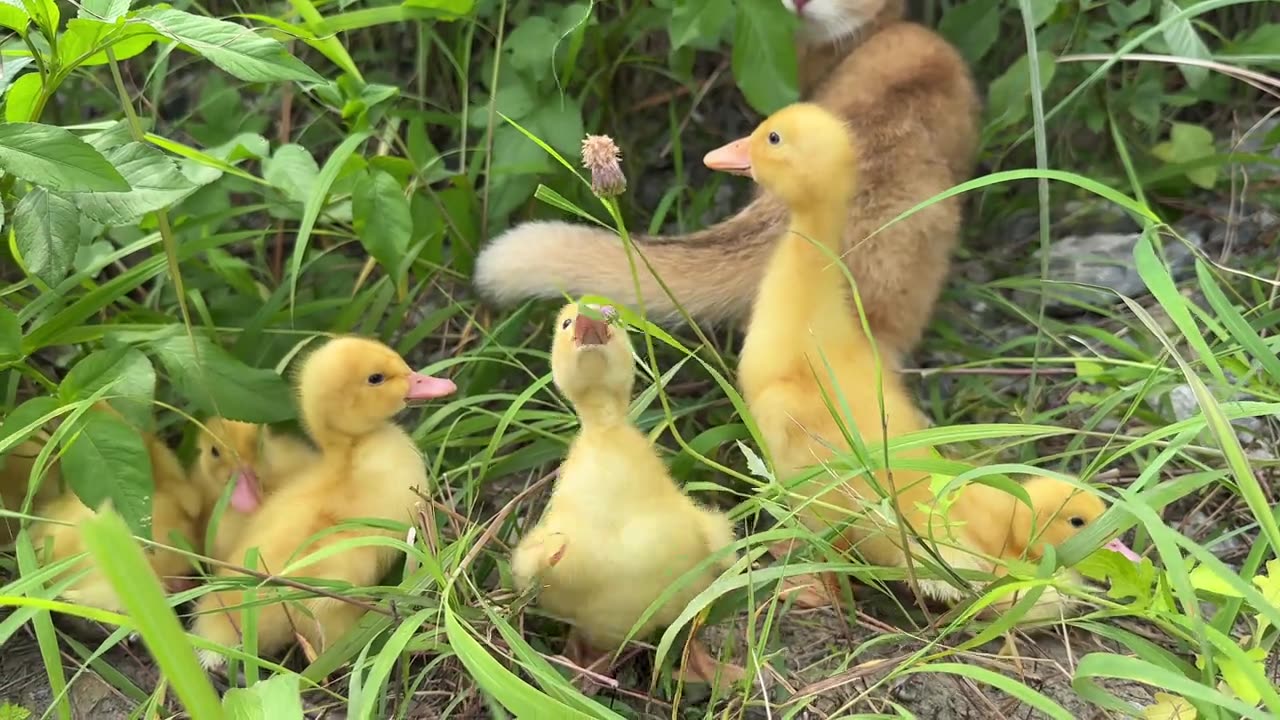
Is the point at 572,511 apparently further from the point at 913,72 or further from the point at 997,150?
the point at 997,150

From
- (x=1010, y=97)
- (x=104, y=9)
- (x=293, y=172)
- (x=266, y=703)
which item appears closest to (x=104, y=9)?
(x=104, y=9)

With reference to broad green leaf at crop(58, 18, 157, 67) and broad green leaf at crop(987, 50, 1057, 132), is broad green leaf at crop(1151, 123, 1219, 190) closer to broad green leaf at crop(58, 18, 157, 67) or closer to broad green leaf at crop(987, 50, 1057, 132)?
broad green leaf at crop(987, 50, 1057, 132)

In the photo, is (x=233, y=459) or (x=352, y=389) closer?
(x=352, y=389)

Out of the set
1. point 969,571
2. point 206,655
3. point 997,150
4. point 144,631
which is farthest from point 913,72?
point 144,631

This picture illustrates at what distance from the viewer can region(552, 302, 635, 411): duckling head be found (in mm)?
1251

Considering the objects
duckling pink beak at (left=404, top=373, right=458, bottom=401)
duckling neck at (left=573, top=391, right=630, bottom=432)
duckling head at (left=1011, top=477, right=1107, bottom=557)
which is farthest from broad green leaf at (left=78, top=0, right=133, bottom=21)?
duckling head at (left=1011, top=477, right=1107, bottom=557)

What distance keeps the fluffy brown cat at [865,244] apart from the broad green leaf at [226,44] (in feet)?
2.06

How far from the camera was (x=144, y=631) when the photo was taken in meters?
0.77

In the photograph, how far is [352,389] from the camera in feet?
5.06

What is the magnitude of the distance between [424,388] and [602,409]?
0.39m

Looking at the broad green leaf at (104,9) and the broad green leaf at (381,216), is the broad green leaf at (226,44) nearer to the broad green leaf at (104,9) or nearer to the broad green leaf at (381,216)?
the broad green leaf at (104,9)

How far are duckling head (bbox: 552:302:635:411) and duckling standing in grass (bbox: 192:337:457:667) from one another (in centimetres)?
31

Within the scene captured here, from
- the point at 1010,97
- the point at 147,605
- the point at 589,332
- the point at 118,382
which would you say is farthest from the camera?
the point at 1010,97

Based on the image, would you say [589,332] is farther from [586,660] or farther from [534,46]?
[534,46]
